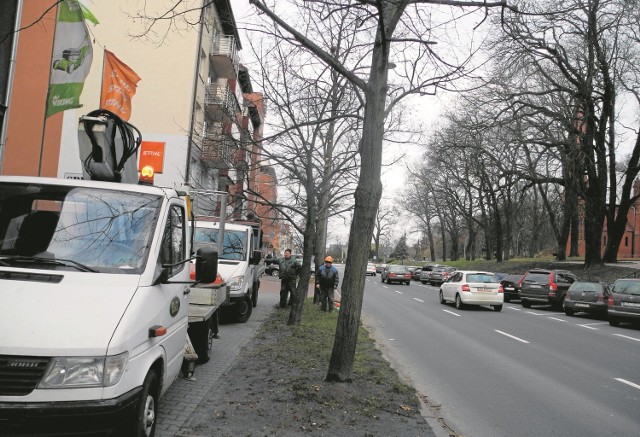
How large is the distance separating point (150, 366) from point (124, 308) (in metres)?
0.62

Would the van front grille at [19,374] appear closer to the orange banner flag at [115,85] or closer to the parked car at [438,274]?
the orange banner flag at [115,85]

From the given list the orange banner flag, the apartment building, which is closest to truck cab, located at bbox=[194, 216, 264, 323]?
the orange banner flag

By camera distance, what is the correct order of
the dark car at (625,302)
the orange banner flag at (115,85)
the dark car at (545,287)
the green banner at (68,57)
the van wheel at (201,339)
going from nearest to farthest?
the van wheel at (201,339) → the green banner at (68,57) → the orange banner flag at (115,85) → the dark car at (625,302) → the dark car at (545,287)

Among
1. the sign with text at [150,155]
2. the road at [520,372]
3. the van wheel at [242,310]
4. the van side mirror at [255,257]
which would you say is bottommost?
the road at [520,372]

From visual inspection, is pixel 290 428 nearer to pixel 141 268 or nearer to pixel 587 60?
pixel 141 268

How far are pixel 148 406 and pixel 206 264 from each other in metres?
1.17

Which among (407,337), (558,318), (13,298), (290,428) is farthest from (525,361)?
(558,318)

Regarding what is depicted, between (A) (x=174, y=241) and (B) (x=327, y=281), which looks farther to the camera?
(B) (x=327, y=281)

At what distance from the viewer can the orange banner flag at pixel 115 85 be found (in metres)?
12.0

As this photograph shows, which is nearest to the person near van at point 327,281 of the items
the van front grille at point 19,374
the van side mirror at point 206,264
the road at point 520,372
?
the road at point 520,372

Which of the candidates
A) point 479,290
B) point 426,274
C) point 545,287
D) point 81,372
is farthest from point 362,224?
point 426,274

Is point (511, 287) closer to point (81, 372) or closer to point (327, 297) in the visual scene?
point (327, 297)

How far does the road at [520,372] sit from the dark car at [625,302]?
17.6 inches

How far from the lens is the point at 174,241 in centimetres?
495
